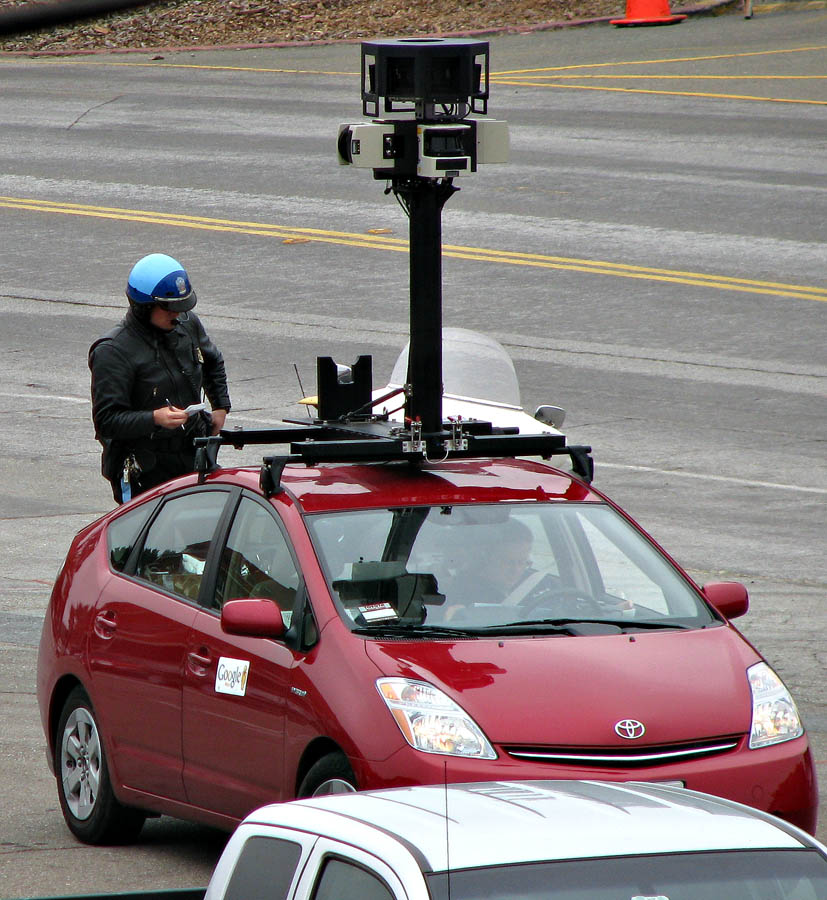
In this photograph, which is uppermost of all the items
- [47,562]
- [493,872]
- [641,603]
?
[493,872]

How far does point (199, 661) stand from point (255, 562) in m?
0.44

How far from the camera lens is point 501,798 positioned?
4043 mm

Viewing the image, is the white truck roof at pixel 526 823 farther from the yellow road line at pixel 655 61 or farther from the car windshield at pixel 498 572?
the yellow road line at pixel 655 61

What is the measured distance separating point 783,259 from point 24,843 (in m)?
17.5

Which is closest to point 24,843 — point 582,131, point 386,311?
point 386,311

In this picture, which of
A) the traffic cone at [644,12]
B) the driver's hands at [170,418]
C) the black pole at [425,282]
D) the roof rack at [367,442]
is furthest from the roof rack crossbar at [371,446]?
the traffic cone at [644,12]

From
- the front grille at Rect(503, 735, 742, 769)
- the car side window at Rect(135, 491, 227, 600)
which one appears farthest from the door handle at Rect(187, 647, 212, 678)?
the front grille at Rect(503, 735, 742, 769)

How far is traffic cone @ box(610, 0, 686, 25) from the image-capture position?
3709 centimetres

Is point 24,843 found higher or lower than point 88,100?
lower

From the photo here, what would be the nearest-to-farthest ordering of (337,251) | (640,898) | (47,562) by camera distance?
(640,898)
(47,562)
(337,251)

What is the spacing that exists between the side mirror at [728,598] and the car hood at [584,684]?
1.70ft

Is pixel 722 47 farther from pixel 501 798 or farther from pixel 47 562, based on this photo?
pixel 501 798

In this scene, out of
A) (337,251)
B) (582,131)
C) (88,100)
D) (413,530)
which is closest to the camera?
(413,530)

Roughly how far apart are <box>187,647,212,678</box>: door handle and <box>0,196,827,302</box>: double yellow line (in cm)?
1564
